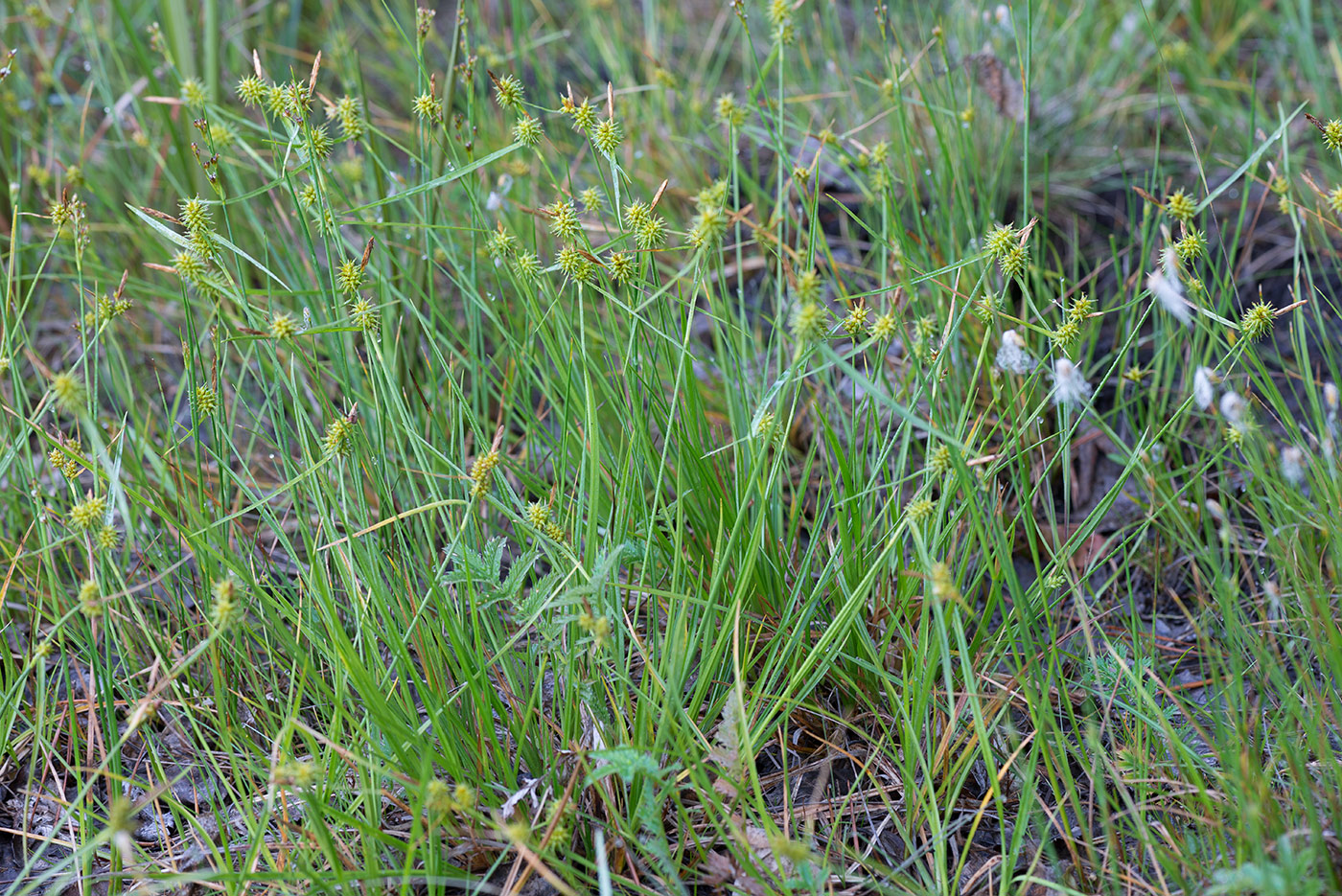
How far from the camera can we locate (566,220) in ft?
4.37

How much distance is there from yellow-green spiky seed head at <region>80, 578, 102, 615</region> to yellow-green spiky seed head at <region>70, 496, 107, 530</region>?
→ 0.12 meters

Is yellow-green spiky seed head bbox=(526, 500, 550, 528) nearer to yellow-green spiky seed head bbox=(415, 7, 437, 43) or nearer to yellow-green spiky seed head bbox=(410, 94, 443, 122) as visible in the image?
yellow-green spiky seed head bbox=(410, 94, 443, 122)

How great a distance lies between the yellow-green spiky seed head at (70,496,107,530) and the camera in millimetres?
1271

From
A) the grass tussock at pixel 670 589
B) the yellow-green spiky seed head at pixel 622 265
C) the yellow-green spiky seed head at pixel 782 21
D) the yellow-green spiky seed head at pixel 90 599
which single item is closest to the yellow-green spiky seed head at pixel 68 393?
the grass tussock at pixel 670 589

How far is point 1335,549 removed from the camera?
132 centimetres

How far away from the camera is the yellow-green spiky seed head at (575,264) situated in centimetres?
126

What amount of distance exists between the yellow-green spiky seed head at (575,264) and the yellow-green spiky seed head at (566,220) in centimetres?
6

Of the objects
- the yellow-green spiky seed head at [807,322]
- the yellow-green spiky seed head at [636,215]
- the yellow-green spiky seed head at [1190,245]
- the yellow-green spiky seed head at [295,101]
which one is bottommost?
the yellow-green spiky seed head at [1190,245]

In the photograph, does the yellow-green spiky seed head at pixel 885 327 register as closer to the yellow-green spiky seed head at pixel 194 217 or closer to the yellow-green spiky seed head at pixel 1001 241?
the yellow-green spiky seed head at pixel 1001 241

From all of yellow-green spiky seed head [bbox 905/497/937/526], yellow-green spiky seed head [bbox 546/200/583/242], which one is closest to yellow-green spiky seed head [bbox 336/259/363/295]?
yellow-green spiky seed head [bbox 546/200/583/242]

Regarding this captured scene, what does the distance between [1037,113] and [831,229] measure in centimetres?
62

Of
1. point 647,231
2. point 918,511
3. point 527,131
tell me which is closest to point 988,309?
point 918,511

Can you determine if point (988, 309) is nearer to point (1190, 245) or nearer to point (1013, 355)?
point (1013, 355)

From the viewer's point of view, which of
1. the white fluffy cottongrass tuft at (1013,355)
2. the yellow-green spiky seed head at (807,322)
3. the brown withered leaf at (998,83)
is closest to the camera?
the yellow-green spiky seed head at (807,322)
